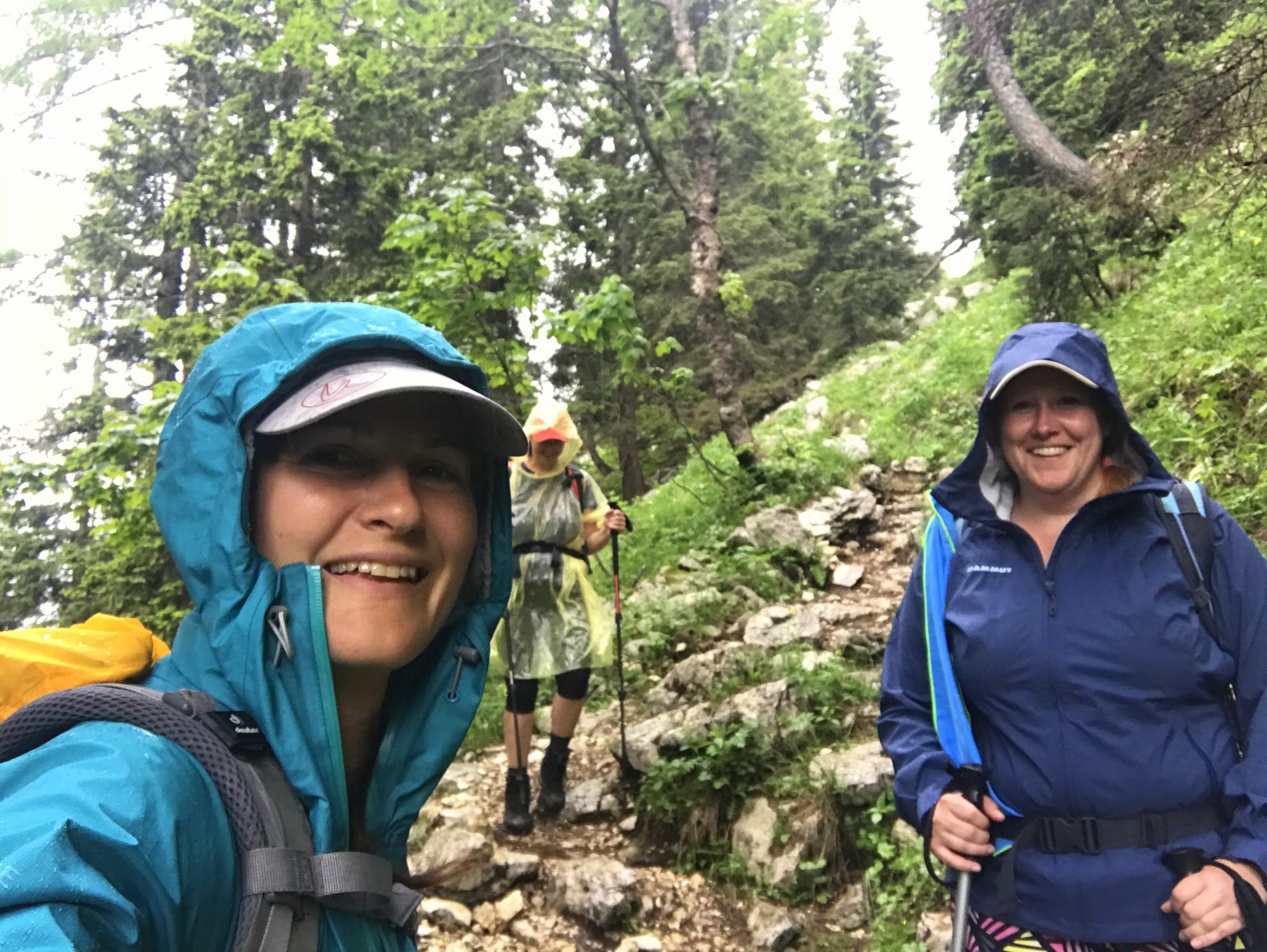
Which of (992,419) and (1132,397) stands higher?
(1132,397)

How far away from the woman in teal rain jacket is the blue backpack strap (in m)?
1.43

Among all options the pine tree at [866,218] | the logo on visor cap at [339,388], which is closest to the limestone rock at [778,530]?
the logo on visor cap at [339,388]

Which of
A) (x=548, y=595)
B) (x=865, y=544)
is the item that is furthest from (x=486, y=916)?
(x=865, y=544)

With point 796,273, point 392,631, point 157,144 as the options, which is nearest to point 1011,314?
point 796,273

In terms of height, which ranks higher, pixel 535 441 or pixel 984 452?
pixel 535 441

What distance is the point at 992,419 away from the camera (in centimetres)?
248

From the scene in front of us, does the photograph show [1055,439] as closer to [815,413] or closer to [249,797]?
[249,797]

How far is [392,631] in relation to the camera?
1.29 m

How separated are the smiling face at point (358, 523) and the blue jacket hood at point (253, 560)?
0.05 metres

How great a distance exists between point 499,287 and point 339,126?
6.44 m

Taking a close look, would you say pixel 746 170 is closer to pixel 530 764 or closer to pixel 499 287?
pixel 499 287

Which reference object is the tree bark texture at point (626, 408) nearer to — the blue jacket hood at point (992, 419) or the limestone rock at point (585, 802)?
the limestone rock at point (585, 802)

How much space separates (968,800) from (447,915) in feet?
10.1

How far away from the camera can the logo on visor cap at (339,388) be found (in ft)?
3.97
